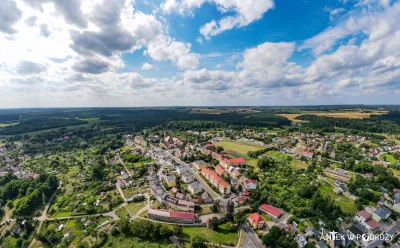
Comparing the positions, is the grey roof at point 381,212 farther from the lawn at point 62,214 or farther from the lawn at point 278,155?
the lawn at point 62,214

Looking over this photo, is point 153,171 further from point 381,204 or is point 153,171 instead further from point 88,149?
point 381,204

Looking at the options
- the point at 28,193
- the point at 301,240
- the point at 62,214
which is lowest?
the point at 62,214

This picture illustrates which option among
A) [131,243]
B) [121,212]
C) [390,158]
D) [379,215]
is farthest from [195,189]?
[390,158]

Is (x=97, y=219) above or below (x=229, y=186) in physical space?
below

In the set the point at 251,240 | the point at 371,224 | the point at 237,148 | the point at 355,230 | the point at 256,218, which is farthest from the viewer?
the point at 237,148

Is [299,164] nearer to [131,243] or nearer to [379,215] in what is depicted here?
[379,215]

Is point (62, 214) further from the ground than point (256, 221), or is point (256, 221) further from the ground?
point (256, 221)

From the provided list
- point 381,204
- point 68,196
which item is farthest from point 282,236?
point 68,196
